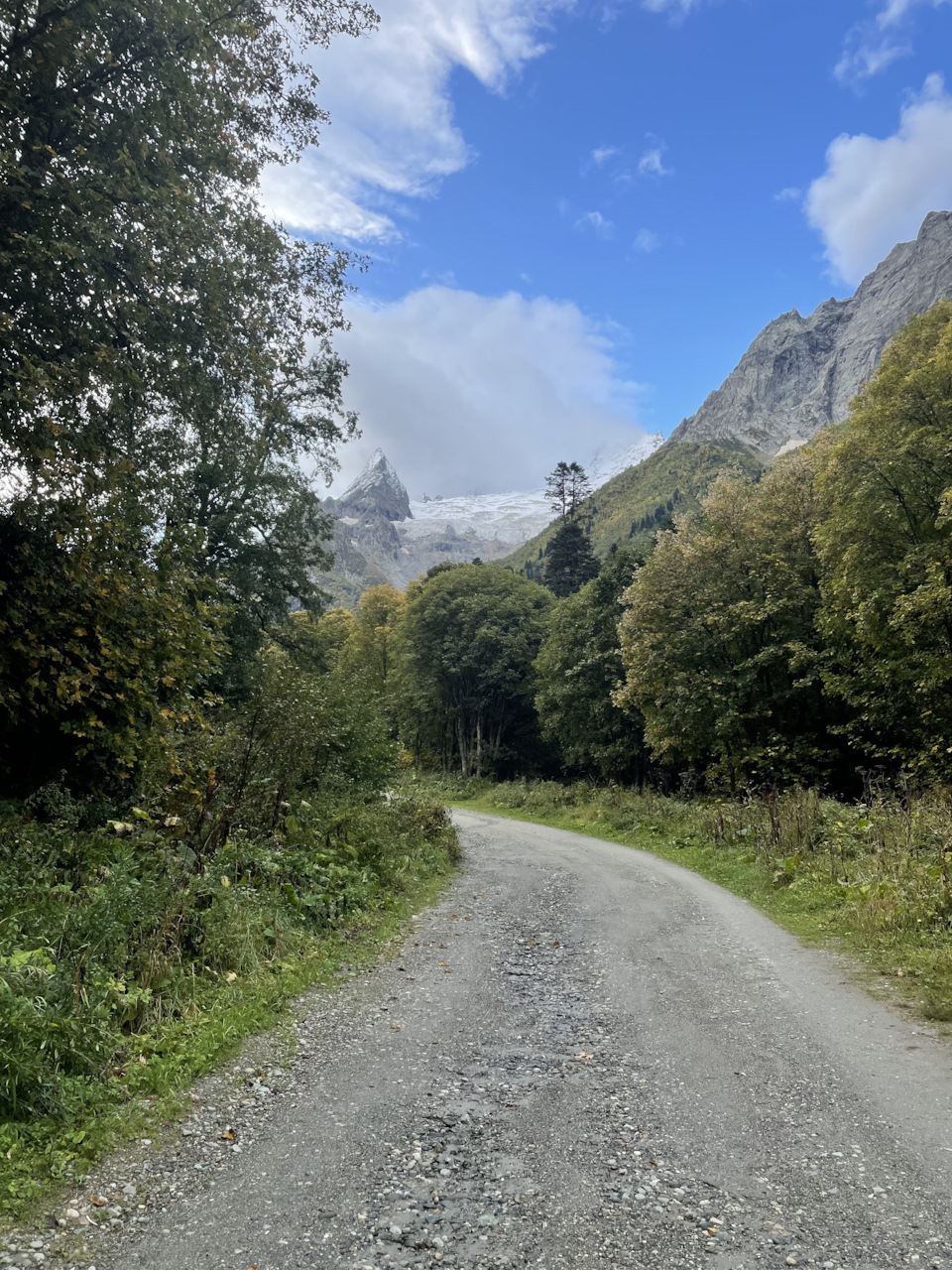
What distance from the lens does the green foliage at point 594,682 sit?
32219 mm

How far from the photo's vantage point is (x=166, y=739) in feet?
26.3

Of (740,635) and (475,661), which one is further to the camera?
(475,661)

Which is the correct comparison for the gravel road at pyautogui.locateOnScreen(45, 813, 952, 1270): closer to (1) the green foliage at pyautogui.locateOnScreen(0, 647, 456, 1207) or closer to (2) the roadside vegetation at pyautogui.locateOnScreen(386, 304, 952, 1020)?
(1) the green foliage at pyautogui.locateOnScreen(0, 647, 456, 1207)

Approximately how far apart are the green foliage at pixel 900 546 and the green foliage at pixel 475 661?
24.8 m

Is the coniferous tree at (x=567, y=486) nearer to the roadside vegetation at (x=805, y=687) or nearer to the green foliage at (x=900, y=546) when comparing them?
the roadside vegetation at (x=805, y=687)

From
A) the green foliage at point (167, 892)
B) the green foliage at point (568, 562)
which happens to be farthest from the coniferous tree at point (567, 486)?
the green foliage at point (167, 892)

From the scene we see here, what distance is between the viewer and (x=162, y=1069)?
14.5ft

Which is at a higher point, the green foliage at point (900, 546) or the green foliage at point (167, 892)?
the green foliage at point (900, 546)

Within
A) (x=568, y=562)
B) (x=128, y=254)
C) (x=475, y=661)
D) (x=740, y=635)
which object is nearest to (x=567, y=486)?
(x=568, y=562)

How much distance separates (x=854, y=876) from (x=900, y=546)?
10236 millimetres

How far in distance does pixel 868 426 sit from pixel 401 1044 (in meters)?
18.8

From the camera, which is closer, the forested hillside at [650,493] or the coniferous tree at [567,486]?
the coniferous tree at [567,486]

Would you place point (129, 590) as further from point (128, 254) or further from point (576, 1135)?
point (576, 1135)

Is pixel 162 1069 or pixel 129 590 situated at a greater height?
pixel 129 590
